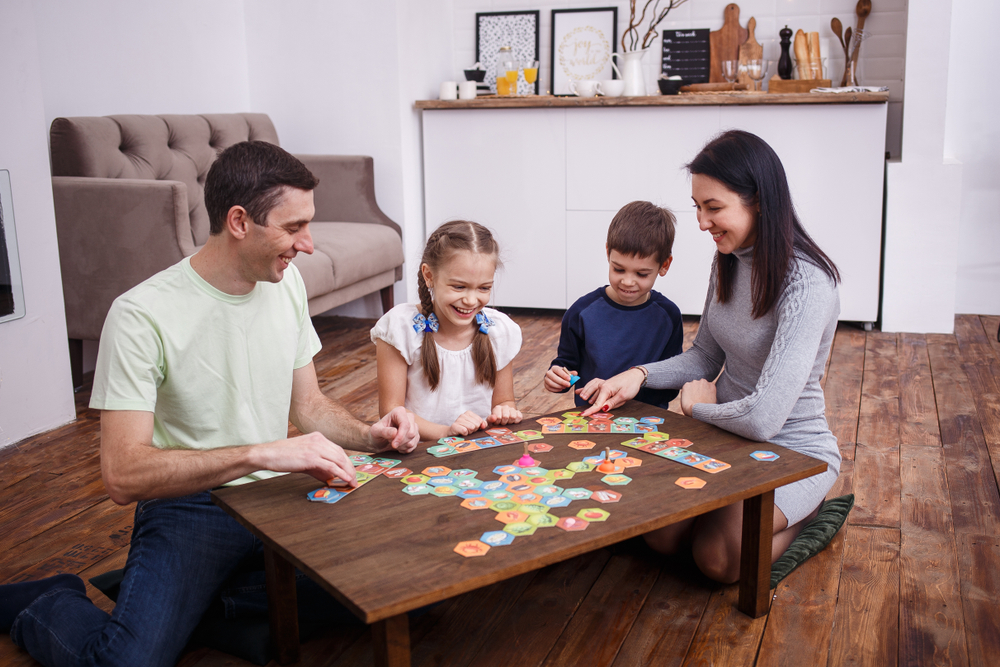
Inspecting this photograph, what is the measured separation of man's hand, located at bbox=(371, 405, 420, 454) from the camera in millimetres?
1617

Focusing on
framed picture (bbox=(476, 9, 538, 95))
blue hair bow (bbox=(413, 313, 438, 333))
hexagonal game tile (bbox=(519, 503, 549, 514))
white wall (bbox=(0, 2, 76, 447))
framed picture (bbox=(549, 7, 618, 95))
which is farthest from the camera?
framed picture (bbox=(476, 9, 538, 95))

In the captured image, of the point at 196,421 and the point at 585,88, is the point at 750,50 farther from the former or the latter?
the point at 196,421

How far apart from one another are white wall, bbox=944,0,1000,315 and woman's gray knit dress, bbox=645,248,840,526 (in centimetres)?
272

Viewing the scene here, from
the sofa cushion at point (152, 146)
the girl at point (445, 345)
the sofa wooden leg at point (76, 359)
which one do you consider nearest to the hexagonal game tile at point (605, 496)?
the girl at point (445, 345)

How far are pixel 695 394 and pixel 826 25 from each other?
3.15m

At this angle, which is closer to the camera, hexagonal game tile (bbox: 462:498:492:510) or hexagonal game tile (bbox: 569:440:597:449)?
hexagonal game tile (bbox: 462:498:492:510)

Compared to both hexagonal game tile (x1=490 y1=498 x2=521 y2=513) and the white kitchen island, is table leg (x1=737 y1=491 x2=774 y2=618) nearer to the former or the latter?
hexagonal game tile (x1=490 y1=498 x2=521 y2=513)

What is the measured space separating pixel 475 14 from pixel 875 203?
233 cm

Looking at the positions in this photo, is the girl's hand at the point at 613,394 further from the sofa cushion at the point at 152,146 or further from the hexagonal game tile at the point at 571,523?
the sofa cushion at the point at 152,146

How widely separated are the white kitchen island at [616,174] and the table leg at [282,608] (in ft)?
9.68

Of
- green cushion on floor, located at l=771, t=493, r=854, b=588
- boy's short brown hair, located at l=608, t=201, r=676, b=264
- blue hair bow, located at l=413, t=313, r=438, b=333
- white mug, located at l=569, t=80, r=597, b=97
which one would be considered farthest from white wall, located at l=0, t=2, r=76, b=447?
white mug, located at l=569, t=80, r=597, b=97

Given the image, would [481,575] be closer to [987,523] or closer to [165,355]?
[165,355]

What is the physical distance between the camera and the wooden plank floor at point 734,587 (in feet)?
5.28

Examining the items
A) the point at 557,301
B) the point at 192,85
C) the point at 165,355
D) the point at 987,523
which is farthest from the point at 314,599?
the point at 192,85
